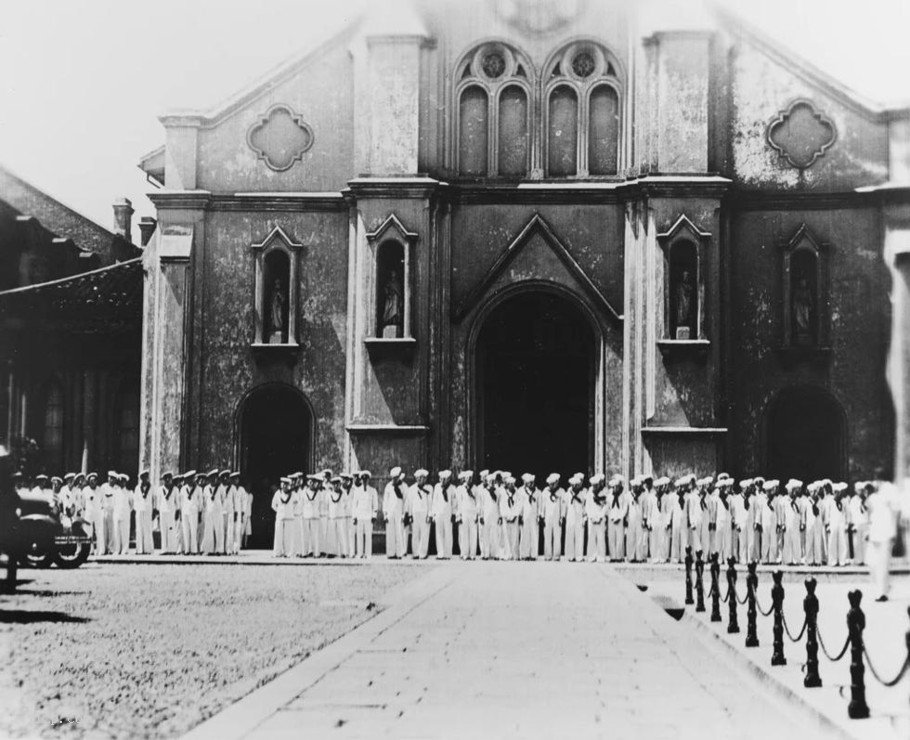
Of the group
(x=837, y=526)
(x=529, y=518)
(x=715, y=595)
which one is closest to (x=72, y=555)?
(x=529, y=518)

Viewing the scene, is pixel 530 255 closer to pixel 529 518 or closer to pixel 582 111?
pixel 582 111

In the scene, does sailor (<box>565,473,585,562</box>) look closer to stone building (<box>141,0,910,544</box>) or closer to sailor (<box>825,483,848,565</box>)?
stone building (<box>141,0,910,544</box>)

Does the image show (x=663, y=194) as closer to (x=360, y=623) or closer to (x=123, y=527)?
(x=123, y=527)

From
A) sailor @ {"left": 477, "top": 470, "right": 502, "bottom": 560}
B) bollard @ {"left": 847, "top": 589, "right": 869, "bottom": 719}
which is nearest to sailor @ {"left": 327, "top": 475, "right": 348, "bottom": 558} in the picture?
sailor @ {"left": 477, "top": 470, "right": 502, "bottom": 560}

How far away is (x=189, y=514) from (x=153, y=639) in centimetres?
1501

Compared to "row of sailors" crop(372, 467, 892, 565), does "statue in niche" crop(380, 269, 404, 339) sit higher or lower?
higher

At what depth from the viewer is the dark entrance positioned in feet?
103

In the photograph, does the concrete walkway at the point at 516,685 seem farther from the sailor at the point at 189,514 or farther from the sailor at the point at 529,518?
the sailor at the point at 189,514

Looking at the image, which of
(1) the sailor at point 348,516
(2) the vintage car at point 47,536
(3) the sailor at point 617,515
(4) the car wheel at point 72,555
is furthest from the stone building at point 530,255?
(2) the vintage car at point 47,536

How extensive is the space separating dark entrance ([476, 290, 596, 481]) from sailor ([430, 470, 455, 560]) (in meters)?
2.65

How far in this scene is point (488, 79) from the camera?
103 ft

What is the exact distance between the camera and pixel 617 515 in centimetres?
2823

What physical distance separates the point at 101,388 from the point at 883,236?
19.3 m

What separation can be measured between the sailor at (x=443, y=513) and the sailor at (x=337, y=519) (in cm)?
184
